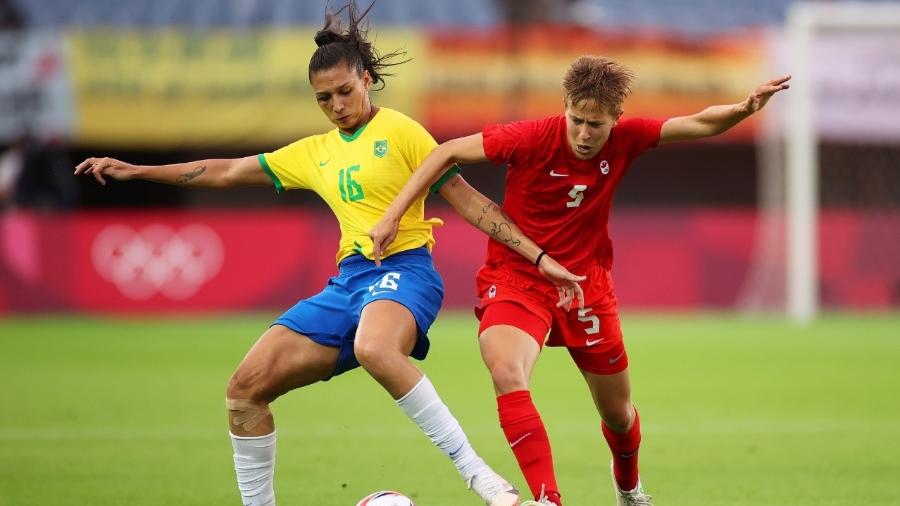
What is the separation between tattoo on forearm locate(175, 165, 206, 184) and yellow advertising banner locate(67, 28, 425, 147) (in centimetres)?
1479

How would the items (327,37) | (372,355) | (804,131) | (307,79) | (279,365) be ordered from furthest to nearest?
(307,79), (804,131), (327,37), (279,365), (372,355)

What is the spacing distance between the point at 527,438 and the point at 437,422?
0.39 metres

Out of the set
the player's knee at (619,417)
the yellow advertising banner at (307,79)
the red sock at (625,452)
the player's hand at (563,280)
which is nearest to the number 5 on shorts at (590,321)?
the player's hand at (563,280)

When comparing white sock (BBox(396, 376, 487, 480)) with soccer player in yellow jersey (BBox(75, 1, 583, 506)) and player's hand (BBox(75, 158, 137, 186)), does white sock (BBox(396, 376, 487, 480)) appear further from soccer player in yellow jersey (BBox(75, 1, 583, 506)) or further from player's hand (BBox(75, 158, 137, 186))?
player's hand (BBox(75, 158, 137, 186))

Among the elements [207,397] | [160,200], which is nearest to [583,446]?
[207,397]

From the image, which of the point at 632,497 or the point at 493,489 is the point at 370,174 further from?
the point at 632,497

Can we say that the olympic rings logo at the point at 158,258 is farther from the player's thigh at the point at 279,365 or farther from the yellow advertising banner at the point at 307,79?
the player's thigh at the point at 279,365

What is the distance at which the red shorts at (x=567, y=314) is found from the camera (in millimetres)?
6348

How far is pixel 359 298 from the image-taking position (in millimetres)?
6320

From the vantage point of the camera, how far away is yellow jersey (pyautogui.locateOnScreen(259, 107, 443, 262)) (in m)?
6.45

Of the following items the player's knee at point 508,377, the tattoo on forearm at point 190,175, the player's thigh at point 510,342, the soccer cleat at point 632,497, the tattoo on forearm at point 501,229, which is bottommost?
the soccer cleat at point 632,497

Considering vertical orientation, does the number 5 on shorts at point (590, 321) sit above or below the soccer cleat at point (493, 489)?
above

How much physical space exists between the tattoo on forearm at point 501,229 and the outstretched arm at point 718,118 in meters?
0.81

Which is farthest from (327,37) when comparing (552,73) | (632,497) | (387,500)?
(552,73)
